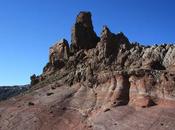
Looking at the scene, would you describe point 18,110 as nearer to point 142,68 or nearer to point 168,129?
point 142,68

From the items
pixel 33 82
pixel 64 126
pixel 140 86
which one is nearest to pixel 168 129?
pixel 140 86

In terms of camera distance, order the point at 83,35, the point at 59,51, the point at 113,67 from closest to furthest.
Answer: the point at 113,67 → the point at 83,35 → the point at 59,51

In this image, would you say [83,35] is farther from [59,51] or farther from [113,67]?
[113,67]

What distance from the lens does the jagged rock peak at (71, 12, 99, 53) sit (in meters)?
99.2

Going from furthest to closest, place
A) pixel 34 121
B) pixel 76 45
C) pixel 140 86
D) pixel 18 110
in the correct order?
pixel 76 45, pixel 18 110, pixel 34 121, pixel 140 86

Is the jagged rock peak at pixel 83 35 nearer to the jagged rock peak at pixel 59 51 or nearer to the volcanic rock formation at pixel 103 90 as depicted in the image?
the volcanic rock formation at pixel 103 90

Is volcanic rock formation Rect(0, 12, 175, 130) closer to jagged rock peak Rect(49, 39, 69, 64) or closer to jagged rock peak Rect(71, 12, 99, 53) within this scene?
jagged rock peak Rect(71, 12, 99, 53)

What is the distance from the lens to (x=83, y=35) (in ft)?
327

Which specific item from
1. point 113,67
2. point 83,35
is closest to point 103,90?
point 113,67

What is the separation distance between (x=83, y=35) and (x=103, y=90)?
2551 cm

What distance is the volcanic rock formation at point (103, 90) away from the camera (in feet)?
210

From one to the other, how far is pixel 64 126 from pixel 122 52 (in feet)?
63.9

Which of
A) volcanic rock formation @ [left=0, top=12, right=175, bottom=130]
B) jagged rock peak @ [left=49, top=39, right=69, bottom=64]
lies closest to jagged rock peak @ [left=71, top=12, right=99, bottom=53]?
volcanic rock formation @ [left=0, top=12, right=175, bottom=130]

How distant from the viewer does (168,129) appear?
5647cm
